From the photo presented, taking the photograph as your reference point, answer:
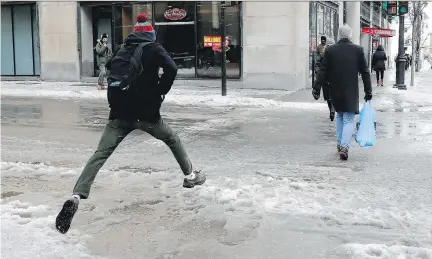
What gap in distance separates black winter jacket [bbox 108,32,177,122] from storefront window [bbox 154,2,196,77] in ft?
53.5

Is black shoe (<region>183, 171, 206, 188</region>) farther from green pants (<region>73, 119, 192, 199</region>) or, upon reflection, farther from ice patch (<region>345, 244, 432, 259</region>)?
ice patch (<region>345, 244, 432, 259</region>)

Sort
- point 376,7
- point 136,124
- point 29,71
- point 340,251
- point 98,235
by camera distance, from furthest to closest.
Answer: point 376,7
point 29,71
point 136,124
point 98,235
point 340,251

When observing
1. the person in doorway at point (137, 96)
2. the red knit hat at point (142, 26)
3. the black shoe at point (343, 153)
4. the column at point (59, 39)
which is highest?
Result: the column at point (59, 39)

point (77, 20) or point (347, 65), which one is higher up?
point (77, 20)

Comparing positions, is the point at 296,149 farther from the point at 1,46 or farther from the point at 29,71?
the point at 1,46

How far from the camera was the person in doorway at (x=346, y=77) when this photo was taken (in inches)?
306

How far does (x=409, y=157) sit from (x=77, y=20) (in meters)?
18.4

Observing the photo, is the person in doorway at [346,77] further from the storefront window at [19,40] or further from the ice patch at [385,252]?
the storefront window at [19,40]

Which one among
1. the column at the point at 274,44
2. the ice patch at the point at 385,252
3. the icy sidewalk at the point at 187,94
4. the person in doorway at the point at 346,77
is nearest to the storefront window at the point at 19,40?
the icy sidewalk at the point at 187,94

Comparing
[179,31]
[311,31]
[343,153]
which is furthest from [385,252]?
[311,31]

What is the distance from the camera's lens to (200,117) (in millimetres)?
12727

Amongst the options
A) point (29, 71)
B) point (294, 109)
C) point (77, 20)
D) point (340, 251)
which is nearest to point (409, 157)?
point (340, 251)

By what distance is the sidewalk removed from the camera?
15258 mm

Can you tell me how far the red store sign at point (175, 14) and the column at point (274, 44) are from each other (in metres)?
2.70
